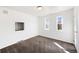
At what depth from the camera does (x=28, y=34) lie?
5473 mm

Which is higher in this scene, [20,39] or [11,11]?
Answer: [11,11]

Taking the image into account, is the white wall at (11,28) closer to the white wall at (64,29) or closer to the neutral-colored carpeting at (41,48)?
the neutral-colored carpeting at (41,48)

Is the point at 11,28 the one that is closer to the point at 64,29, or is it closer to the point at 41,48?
the point at 41,48

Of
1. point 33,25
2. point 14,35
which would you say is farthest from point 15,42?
point 33,25

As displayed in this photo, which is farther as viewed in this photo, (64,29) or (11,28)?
(64,29)

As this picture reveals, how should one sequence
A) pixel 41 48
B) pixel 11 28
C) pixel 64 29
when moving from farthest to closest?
pixel 64 29 → pixel 11 28 → pixel 41 48

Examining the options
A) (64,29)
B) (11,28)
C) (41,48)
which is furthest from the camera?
(64,29)

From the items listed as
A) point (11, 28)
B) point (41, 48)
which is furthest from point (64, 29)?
point (11, 28)

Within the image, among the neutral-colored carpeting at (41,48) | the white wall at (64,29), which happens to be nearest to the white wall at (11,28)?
the neutral-colored carpeting at (41,48)

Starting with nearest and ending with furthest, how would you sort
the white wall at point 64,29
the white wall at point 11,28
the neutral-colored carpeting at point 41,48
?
1. the neutral-colored carpeting at point 41,48
2. the white wall at point 11,28
3. the white wall at point 64,29

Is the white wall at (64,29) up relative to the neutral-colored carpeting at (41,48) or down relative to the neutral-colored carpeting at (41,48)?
up

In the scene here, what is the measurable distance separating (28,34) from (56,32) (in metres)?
1.80

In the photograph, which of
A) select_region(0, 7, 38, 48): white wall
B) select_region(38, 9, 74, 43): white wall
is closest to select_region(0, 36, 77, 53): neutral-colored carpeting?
select_region(0, 7, 38, 48): white wall
